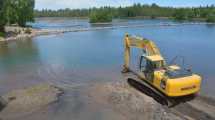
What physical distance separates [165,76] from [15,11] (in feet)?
176

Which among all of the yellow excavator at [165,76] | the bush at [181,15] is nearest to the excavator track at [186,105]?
the yellow excavator at [165,76]

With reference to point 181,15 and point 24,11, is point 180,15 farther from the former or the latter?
point 24,11

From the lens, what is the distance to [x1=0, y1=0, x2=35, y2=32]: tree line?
183 feet

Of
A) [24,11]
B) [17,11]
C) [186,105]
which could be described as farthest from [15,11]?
[186,105]

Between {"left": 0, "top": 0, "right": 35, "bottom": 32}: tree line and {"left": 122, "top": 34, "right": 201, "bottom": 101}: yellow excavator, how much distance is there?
144 feet

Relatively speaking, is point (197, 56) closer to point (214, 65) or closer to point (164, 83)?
point (214, 65)

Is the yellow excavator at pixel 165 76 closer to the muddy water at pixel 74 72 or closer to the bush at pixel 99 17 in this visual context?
the muddy water at pixel 74 72

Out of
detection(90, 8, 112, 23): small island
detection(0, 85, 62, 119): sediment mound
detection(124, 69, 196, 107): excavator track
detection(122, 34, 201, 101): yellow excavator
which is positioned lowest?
detection(0, 85, 62, 119): sediment mound

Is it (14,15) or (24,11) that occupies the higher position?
(24,11)

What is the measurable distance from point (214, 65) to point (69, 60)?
47.0ft

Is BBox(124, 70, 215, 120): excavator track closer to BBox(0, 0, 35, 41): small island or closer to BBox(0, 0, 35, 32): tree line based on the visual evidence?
BBox(0, 0, 35, 41): small island

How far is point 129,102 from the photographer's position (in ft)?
49.8

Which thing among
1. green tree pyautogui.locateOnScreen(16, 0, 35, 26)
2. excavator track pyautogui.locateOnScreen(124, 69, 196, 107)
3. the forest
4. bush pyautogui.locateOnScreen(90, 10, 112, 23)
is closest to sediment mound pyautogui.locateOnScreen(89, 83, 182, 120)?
excavator track pyautogui.locateOnScreen(124, 69, 196, 107)

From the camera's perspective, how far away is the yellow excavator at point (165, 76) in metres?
14.1
